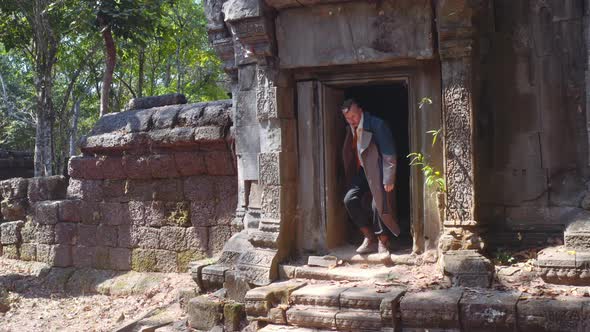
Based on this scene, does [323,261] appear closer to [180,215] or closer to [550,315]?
[550,315]

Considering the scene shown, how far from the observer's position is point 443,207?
19.7 feet

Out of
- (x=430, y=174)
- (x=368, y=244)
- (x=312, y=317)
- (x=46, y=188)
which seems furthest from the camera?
(x=46, y=188)

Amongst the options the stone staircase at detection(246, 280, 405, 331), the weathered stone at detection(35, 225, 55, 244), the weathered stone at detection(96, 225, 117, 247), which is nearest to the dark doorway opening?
the stone staircase at detection(246, 280, 405, 331)

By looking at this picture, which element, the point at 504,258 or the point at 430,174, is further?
the point at 430,174

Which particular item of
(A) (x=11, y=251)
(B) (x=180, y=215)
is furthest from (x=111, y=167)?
(A) (x=11, y=251)

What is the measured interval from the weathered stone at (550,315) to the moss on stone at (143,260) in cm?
571

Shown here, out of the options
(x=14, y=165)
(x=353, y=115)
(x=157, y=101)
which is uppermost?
(x=157, y=101)

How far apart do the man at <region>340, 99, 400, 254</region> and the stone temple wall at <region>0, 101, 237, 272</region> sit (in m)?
2.29

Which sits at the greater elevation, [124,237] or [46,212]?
[46,212]

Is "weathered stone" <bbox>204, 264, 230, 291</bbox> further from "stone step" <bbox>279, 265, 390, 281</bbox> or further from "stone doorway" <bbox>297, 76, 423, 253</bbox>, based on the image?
"stone doorway" <bbox>297, 76, 423, 253</bbox>

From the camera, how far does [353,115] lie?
6539 millimetres

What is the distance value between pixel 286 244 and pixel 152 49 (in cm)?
1655

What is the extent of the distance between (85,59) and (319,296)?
14360mm

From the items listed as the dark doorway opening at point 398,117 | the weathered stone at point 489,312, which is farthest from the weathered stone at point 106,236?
the weathered stone at point 489,312
